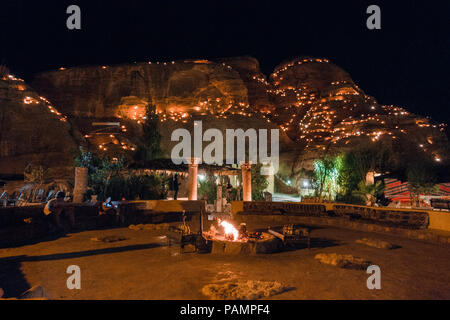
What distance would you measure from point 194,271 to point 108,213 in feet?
25.9

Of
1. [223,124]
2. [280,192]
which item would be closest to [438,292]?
[280,192]

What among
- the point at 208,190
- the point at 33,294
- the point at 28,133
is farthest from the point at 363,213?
the point at 28,133

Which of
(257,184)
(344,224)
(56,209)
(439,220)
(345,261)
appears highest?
(257,184)

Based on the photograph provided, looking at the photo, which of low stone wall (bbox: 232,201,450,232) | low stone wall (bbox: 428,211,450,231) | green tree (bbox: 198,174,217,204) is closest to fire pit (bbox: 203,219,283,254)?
low stone wall (bbox: 232,201,450,232)

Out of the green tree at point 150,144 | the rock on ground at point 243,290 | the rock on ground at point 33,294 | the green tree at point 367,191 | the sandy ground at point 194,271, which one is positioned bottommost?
the sandy ground at point 194,271

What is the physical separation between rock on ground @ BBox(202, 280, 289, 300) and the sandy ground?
17 cm

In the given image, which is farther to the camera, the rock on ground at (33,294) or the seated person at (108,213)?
the seated person at (108,213)

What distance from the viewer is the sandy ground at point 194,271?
4703 mm

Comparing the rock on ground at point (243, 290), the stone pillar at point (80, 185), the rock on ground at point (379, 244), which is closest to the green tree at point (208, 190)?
the stone pillar at point (80, 185)

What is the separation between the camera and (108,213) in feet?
40.4

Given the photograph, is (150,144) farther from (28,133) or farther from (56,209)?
(56,209)

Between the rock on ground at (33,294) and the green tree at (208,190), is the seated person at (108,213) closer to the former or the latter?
the green tree at (208,190)

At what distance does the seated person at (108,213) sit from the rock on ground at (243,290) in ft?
29.1
